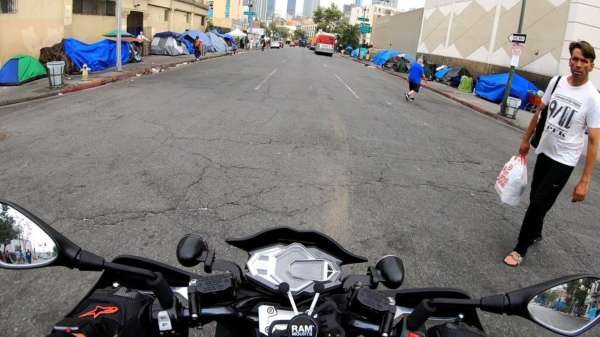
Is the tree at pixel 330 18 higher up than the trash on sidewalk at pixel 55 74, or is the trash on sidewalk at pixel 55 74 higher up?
the tree at pixel 330 18

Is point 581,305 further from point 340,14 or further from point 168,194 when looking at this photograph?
point 340,14

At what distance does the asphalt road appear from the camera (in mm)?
4344

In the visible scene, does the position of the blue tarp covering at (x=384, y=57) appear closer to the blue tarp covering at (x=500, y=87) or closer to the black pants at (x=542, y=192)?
the blue tarp covering at (x=500, y=87)

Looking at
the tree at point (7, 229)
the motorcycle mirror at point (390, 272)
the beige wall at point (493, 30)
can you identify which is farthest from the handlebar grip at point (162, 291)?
the beige wall at point (493, 30)

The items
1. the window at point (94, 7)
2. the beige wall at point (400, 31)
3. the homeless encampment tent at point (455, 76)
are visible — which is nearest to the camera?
the window at point (94, 7)

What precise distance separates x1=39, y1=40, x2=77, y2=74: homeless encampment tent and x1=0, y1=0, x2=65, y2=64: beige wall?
41 cm

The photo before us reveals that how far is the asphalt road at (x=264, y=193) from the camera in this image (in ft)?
14.3

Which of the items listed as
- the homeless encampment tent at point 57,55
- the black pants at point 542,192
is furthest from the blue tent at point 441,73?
the black pants at point 542,192

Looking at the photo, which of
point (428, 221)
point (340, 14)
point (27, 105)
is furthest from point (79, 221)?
point (340, 14)

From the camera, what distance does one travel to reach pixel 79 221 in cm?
493

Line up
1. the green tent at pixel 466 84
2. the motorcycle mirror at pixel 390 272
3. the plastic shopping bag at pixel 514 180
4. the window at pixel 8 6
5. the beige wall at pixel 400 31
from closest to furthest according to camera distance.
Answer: the motorcycle mirror at pixel 390 272
the plastic shopping bag at pixel 514 180
the window at pixel 8 6
the green tent at pixel 466 84
the beige wall at pixel 400 31

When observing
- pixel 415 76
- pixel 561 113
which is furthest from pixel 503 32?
pixel 561 113

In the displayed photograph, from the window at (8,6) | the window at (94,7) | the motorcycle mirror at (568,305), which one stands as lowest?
the motorcycle mirror at (568,305)

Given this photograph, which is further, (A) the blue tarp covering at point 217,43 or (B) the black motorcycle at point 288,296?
(A) the blue tarp covering at point 217,43
